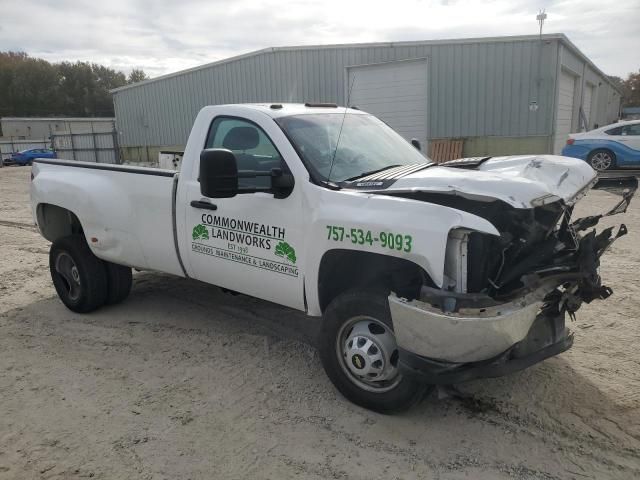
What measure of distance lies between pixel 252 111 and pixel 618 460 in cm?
328

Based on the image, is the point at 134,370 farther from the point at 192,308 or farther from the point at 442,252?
the point at 442,252

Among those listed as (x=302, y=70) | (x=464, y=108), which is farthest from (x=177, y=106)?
(x=464, y=108)

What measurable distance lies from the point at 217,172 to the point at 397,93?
16.0 metres

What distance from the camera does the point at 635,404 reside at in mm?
3387

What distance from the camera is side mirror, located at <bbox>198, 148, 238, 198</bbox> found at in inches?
126

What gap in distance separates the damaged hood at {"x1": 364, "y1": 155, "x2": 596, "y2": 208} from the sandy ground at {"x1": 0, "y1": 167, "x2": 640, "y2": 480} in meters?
1.35

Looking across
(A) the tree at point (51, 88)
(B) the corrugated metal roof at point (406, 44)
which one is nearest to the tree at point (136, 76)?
(A) the tree at point (51, 88)

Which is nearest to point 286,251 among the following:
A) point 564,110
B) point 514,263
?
point 514,263

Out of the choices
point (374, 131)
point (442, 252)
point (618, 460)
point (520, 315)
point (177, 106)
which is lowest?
point (618, 460)

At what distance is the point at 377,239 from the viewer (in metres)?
3.06

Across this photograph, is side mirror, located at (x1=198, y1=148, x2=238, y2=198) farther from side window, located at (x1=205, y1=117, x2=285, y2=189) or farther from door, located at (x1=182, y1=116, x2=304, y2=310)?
side window, located at (x1=205, y1=117, x2=285, y2=189)

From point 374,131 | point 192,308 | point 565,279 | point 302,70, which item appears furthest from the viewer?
point 302,70

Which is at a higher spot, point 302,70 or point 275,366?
point 302,70

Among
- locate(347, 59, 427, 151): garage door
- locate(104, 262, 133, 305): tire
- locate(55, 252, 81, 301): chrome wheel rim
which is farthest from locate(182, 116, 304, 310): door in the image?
locate(347, 59, 427, 151): garage door
